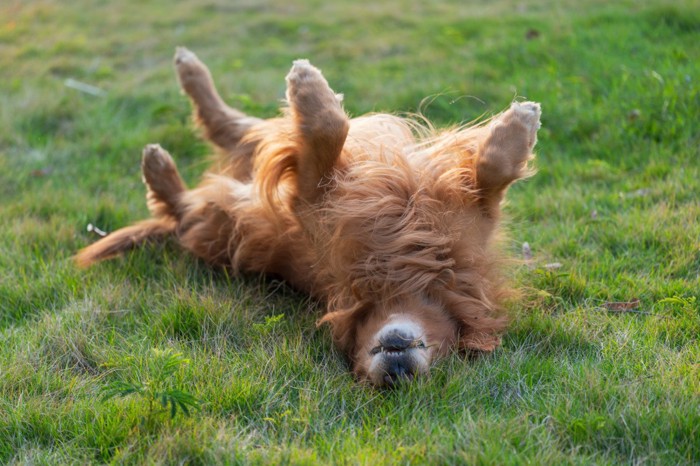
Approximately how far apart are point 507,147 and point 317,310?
1158mm

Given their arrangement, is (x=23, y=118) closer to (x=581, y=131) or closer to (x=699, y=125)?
(x=581, y=131)

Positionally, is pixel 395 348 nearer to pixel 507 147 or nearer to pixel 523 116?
pixel 507 147

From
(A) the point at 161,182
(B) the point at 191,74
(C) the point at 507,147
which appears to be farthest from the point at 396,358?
(B) the point at 191,74

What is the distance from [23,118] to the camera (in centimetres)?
627

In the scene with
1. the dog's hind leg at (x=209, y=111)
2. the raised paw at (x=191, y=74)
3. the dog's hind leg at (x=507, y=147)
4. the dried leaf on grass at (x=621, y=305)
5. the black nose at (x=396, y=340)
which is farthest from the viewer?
the raised paw at (x=191, y=74)

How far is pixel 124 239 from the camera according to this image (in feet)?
14.2

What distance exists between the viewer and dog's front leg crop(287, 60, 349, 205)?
3523 millimetres

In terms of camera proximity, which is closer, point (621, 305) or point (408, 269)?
point (408, 269)

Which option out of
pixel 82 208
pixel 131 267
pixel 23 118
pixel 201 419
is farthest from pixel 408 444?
pixel 23 118

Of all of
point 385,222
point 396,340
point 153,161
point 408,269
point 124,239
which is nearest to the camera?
point 396,340

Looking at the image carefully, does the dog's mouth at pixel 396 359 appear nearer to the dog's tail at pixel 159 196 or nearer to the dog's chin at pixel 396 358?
the dog's chin at pixel 396 358

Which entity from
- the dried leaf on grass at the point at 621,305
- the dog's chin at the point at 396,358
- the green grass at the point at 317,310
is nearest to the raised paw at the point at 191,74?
the green grass at the point at 317,310

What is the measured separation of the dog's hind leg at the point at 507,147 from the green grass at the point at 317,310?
617mm

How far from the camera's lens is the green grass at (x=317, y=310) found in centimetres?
265
